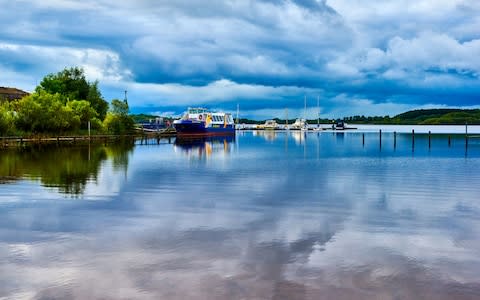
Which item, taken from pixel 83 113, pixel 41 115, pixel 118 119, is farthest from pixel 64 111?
pixel 118 119

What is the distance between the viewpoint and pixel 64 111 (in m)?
83.0

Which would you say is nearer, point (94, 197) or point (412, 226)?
point (412, 226)

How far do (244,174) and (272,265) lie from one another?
24907 millimetres

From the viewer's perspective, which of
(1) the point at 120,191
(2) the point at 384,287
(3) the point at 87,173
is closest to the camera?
(2) the point at 384,287

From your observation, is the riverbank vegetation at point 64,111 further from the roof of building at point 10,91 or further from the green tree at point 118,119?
the roof of building at point 10,91

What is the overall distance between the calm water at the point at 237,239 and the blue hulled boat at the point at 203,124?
88694 millimetres

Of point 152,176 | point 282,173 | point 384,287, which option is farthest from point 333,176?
point 384,287

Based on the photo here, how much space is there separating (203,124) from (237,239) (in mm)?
109779

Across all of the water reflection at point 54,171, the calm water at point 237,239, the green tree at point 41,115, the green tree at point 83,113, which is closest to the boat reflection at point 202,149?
the water reflection at point 54,171

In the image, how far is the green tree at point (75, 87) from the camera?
106312mm

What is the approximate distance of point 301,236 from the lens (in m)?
17.4

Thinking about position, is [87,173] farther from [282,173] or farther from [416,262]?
[416,262]

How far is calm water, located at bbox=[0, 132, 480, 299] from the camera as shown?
483 inches

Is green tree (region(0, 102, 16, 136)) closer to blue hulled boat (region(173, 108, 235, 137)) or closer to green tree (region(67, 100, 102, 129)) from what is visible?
green tree (region(67, 100, 102, 129))
